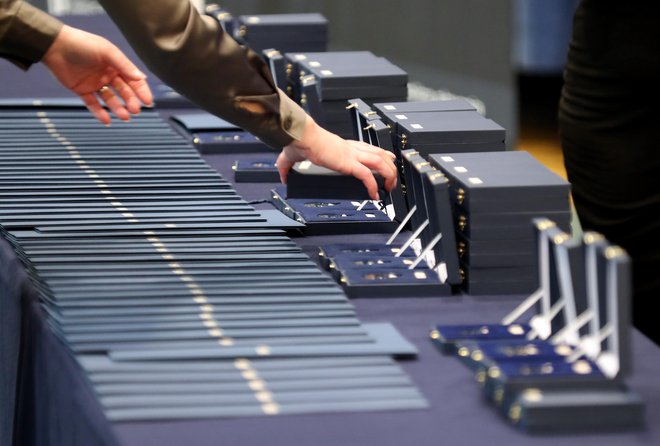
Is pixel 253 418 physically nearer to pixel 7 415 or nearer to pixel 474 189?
pixel 474 189

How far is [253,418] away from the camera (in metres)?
1.73

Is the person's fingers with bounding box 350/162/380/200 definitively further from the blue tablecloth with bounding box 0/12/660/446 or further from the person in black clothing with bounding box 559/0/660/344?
the person in black clothing with bounding box 559/0/660/344

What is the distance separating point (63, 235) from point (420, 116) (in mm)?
797


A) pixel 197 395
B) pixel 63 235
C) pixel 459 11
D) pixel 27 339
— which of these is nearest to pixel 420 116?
pixel 63 235

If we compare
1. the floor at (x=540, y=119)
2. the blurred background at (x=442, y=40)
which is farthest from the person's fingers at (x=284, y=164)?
the floor at (x=540, y=119)

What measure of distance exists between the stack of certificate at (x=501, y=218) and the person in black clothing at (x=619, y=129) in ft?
1.95

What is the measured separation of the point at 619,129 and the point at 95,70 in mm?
1135

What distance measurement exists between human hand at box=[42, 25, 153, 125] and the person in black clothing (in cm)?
98

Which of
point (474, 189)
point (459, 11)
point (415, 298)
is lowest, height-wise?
point (459, 11)

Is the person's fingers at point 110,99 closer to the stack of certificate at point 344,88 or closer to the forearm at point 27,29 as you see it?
the forearm at point 27,29

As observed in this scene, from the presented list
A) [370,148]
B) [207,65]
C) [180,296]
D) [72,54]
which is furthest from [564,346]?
[72,54]

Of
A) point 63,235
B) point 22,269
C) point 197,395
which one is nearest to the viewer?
point 197,395

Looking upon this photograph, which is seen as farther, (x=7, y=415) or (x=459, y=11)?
(x=459, y=11)

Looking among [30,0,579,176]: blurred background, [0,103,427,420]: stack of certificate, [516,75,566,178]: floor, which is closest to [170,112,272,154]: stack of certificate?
[0,103,427,420]: stack of certificate
